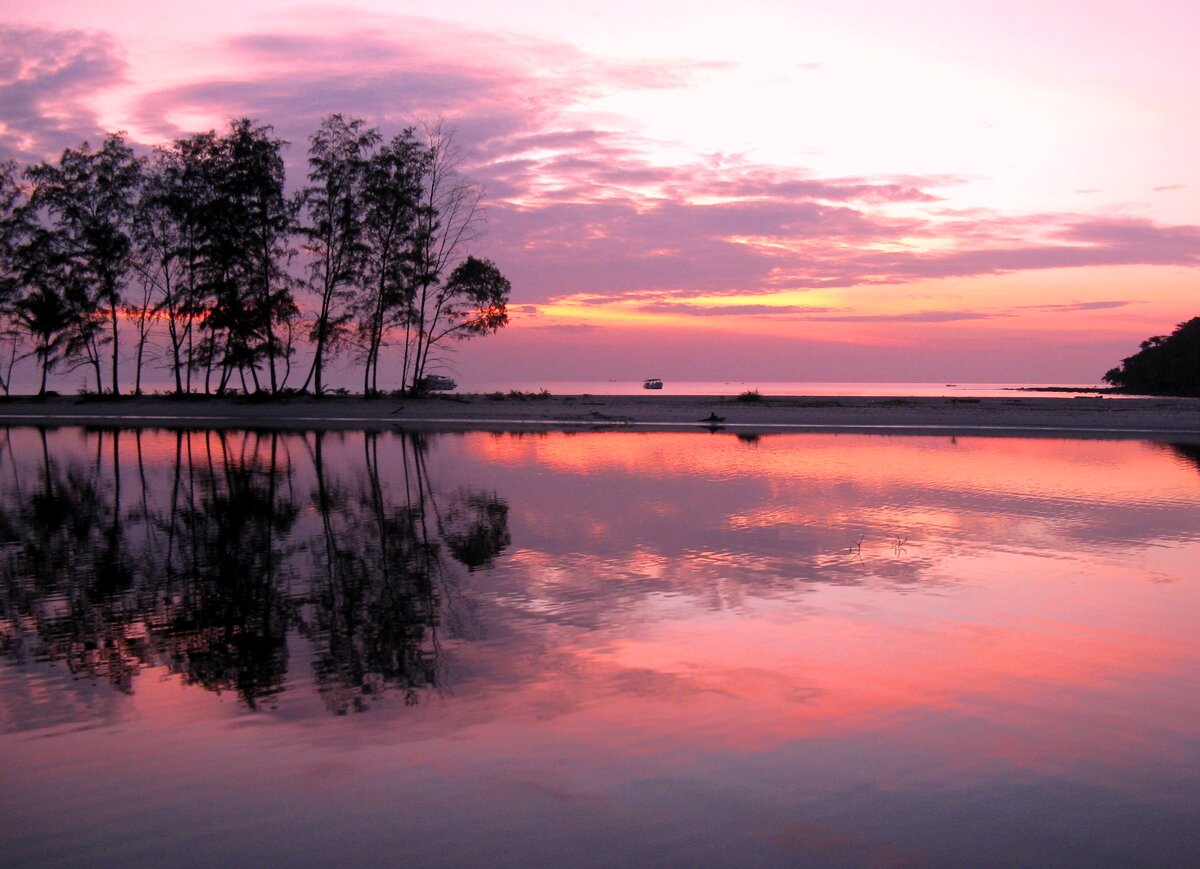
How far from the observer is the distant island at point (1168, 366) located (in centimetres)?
7281

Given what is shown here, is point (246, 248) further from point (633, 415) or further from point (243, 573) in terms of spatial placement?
point (243, 573)

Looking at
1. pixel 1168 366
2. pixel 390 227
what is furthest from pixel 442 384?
pixel 1168 366

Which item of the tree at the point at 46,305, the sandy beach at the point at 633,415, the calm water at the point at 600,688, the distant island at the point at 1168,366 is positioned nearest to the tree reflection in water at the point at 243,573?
the calm water at the point at 600,688

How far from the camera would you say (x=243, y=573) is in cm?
1062

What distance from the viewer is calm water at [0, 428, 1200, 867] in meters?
4.70

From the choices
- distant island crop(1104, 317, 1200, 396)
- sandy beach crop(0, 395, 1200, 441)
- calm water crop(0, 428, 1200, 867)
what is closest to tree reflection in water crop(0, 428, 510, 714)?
calm water crop(0, 428, 1200, 867)

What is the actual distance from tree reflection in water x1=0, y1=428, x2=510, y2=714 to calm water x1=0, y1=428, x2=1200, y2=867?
62mm

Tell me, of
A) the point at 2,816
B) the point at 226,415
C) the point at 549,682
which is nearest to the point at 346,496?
the point at 549,682

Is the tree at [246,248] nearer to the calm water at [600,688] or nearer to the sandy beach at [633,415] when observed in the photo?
the sandy beach at [633,415]

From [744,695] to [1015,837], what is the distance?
7.31 feet

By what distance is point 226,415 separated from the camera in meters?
48.0

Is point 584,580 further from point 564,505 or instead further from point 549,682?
point 564,505

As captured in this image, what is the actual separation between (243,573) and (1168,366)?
3345 inches

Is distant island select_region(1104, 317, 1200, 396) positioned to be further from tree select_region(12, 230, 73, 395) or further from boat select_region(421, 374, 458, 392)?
tree select_region(12, 230, 73, 395)
